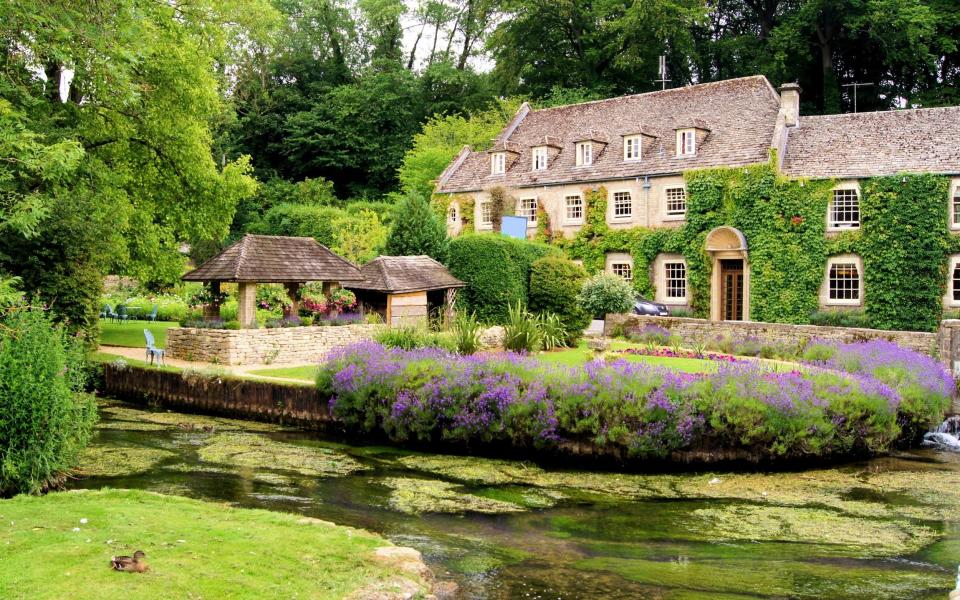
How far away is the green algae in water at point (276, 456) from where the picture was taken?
1257 cm

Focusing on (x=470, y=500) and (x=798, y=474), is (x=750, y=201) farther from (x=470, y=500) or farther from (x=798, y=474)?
(x=470, y=500)

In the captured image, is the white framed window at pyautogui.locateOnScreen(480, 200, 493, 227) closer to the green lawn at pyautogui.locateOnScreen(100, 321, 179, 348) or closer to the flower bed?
the green lawn at pyautogui.locateOnScreen(100, 321, 179, 348)

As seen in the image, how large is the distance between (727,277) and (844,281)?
4.18m

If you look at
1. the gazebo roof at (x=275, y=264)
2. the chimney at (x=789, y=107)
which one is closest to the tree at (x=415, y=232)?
the gazebo roof at (x=275, y=264)

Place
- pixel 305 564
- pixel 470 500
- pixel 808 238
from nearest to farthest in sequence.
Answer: pixel 305 564
pixel 470 500
pixel 808 238

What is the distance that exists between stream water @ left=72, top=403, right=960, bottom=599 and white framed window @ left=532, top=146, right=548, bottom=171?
23.3m

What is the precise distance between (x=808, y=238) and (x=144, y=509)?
83.7ft

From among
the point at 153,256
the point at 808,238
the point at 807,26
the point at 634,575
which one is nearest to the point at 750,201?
the point at 808,238

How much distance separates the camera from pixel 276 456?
43.7 ft

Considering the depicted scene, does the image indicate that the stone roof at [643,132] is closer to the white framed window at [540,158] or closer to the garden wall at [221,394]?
the white framed window at [540,158]

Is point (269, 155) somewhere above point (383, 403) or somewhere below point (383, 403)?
above

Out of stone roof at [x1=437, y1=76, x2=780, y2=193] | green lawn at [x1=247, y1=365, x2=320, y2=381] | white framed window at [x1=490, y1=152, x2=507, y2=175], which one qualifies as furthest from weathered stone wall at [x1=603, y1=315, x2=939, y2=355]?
white framed window at [x1=490, y1=152, x2=507, y2=175]

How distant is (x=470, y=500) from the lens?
1098cm

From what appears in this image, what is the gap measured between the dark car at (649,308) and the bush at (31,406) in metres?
22.4
